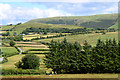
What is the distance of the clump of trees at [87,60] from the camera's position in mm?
42531

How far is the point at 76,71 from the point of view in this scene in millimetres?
42656

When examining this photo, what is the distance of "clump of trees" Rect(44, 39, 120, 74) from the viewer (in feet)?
140

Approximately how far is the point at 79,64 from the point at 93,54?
4.47 m

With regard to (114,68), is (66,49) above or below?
above

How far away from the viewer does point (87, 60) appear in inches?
1703

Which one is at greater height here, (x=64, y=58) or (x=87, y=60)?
(x=64, y=58)

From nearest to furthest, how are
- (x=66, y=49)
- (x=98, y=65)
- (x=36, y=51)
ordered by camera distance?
(x=98, y=65)
(x=66, y=49)
(x=36, y=51)

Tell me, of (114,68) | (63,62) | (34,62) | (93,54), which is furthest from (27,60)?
(114,68)

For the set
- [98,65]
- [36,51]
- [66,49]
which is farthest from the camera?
[36,51]

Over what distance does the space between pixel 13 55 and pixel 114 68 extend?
54.9 metres

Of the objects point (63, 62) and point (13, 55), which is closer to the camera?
point (63, 62)

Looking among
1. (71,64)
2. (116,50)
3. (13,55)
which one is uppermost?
(116,50)

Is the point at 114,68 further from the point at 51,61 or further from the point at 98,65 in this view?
the point at 51,61

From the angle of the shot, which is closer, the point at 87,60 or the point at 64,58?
the point at 87,60
